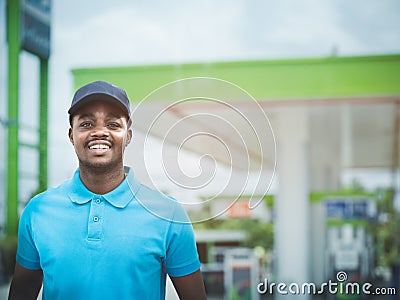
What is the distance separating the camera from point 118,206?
2.10 metres

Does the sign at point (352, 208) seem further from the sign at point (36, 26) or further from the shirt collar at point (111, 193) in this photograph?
the shirt collar at point (111, 193)

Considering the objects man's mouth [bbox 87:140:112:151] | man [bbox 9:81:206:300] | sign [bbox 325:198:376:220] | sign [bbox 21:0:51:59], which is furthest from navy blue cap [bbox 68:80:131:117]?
sign [bbox 325:198:376:220]

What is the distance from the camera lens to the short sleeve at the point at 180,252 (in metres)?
2.09

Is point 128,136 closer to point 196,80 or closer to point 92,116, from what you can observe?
point 92,116

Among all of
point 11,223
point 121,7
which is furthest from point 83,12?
point 11,223

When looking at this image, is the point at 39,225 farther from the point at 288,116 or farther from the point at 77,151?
the point at 288,116

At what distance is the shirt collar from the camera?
2100mm

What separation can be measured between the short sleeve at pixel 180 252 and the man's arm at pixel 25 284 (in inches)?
15.0

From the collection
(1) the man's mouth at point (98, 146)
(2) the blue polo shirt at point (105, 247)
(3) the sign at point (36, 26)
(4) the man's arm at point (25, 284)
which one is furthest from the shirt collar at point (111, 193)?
(3) the sign at point (36, 26)

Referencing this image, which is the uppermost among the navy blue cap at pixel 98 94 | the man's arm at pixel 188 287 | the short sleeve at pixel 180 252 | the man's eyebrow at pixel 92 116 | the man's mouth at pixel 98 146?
the navy blue cap at pixel 98 94

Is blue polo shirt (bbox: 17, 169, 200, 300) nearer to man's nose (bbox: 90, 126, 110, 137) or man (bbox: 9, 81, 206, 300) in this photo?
man (bbox: 9, 81, 206, 300)
